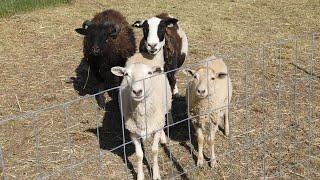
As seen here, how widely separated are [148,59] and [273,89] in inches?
74.9

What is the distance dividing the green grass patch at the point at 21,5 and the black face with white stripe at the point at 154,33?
648 cm

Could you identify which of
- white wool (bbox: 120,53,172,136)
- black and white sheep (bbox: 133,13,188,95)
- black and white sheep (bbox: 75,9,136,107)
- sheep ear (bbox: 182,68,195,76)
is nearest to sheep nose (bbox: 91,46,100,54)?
black and white sheep (bbox: 75,9,136,107)

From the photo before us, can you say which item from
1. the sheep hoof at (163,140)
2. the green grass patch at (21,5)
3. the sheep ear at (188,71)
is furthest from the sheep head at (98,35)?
the green grass patch at (21,5)

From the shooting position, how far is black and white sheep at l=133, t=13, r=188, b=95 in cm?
607

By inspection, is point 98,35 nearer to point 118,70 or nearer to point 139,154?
point 118,70

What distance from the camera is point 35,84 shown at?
736cm

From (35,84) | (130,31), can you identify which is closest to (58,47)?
(35,84)

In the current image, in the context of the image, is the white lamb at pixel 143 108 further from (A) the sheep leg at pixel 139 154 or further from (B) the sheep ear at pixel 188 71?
(B) the sheep ear at pixel 188 71

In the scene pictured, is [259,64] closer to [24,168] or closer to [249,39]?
[249,39]

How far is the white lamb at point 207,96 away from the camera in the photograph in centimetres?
456

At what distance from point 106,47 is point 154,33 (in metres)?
0.73

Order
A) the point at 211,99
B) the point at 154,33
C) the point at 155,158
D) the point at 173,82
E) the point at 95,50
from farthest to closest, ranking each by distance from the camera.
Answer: the point at 173,82 < the point at 95,50 < the point at 154,33 < the point at 211,99 < the point at 155,158

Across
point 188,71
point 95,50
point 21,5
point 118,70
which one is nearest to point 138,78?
point 118,70

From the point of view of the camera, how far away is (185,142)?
5.41 metres
